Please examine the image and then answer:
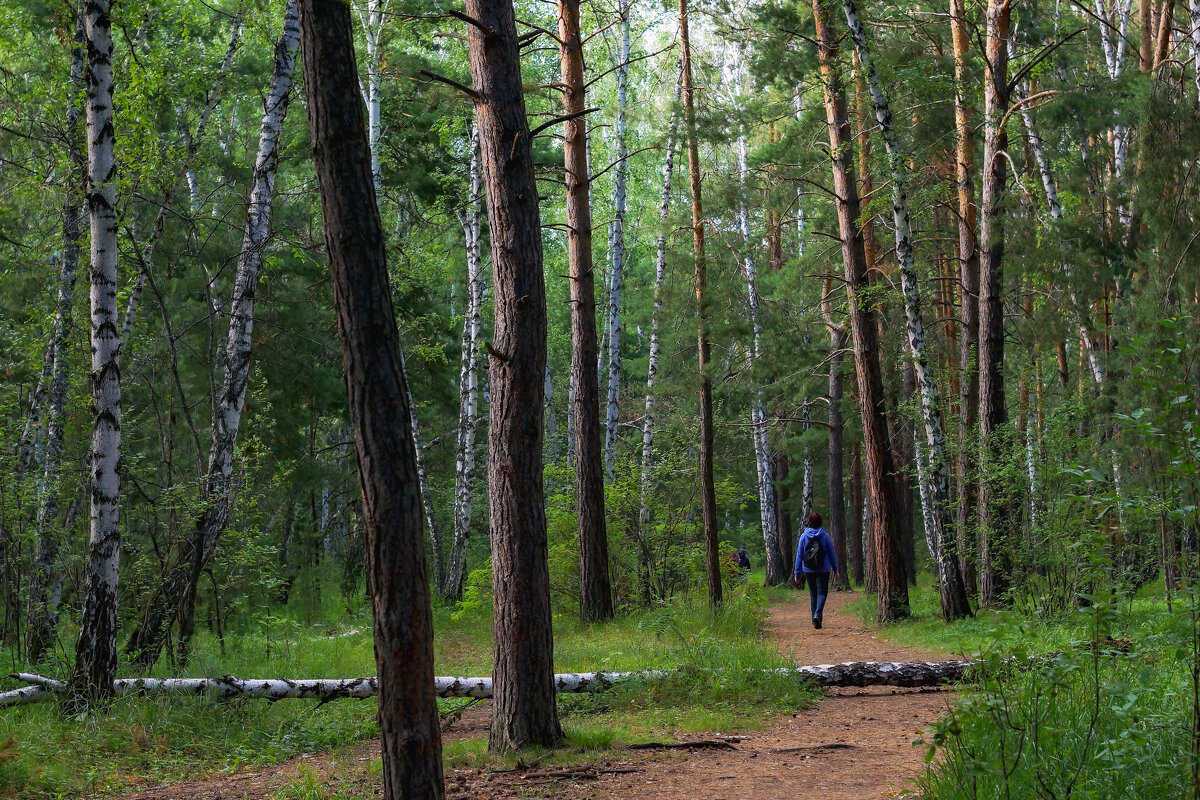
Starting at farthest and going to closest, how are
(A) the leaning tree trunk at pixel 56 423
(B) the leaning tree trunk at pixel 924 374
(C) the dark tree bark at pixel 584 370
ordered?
(C) the dark tree bark at pixel 584 370
(B) the leaning tree trunk at pixel 924 374
(A) the leaning tree trunk at pixel 56 423

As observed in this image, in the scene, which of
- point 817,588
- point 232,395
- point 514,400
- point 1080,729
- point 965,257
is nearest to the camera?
point 1080,729

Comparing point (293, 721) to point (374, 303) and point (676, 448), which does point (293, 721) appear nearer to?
point (374, 303)

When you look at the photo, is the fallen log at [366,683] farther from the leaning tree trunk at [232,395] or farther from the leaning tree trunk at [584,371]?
the leaning tree trunk at [584,371]

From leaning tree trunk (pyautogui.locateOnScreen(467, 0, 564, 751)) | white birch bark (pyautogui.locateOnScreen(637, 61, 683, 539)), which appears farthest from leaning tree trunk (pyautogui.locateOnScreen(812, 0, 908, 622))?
leaning tree trunk (pyautogui.locateOnScreen(467, 0, 564, 751))

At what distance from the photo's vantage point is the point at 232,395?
8750mm

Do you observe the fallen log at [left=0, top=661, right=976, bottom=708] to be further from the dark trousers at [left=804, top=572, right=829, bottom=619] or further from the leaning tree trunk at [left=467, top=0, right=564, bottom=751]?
the dark trousers at [left=804, top=572, right=829, bottom=619]

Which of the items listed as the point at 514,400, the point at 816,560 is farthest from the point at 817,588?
the point at 514,400

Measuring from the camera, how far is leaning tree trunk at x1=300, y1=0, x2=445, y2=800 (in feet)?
12.3

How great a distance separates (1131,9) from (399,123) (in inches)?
597

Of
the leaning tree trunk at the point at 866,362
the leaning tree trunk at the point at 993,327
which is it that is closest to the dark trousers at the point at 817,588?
the leaning tree trunk at the point at 866,362

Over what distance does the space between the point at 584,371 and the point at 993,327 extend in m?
5.54

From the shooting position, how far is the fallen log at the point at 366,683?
6652mm

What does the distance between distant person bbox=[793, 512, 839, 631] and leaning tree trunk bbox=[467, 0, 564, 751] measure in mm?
7235

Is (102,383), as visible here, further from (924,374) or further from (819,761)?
(924,374)
